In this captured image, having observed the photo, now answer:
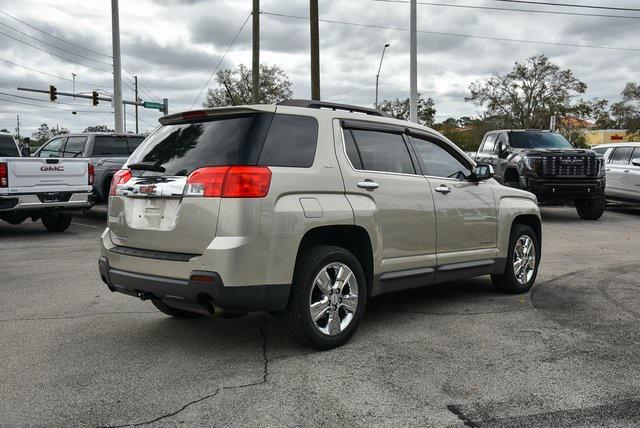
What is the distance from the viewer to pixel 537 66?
53906mm

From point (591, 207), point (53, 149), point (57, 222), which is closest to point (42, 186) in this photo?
point (57, 222)

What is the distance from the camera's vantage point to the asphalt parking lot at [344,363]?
3549 millimetres

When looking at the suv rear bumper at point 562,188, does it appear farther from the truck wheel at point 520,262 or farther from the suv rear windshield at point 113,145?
the suv rear windshield at point 113,145

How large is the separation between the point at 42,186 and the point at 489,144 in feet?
37.0

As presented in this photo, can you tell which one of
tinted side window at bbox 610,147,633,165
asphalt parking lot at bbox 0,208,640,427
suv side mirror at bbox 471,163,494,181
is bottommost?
asphalt parking lot at bbox 0,208,640,427

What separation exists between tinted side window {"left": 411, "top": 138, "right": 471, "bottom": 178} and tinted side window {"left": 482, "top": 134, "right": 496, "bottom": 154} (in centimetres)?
1107

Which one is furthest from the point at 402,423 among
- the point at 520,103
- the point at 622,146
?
the point at 520,103

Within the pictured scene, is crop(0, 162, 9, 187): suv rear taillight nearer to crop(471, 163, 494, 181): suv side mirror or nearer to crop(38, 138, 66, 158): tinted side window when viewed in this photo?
crop(38, 138, 66, 158): tinted side window

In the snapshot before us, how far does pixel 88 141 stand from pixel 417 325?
10.8 meters

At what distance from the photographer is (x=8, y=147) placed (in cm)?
1274

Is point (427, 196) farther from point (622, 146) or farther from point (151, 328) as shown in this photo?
point (622, 146)

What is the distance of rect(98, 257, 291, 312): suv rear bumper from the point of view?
413 cm

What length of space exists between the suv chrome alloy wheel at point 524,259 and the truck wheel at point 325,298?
2.53 m

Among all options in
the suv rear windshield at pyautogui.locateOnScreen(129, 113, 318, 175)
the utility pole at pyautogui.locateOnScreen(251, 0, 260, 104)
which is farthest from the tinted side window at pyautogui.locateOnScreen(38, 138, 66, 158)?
the suv rear windshield at pyautogui.locateOnScreen(129, 113, 318, 175)
